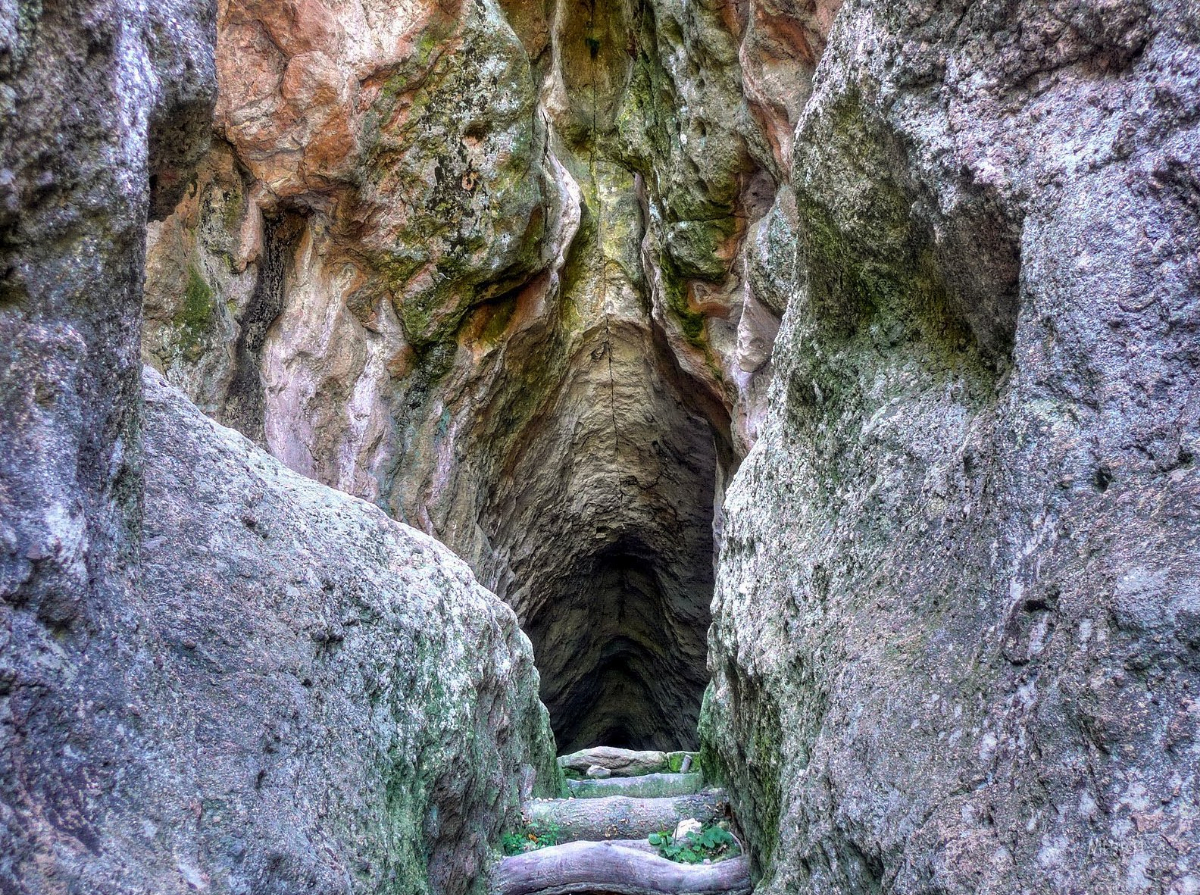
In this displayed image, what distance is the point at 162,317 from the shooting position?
5.32m

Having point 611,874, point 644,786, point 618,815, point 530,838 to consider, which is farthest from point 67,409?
point 644,786

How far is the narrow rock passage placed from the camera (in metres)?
3.28

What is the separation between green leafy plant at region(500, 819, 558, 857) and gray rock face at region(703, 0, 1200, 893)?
46.8 inches

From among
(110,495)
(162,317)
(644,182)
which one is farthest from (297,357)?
(110,495)

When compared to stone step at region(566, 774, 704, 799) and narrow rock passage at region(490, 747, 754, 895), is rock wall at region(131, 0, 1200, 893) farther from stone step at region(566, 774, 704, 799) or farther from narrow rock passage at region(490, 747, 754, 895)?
stone step at region(566, 774, 704, 799)

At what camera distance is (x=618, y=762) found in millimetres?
7266

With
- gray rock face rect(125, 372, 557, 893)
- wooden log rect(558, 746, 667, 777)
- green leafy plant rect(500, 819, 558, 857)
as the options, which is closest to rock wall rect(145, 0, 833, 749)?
wooden log rect(558, 746, 667, 777)

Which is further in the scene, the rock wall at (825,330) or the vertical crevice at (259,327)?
the vertical crevice at (259,327)

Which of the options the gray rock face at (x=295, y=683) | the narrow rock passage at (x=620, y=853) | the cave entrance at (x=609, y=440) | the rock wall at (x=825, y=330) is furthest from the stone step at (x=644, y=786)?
the cave entrance at (x=609, y=440)

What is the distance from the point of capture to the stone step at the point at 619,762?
7082 mm

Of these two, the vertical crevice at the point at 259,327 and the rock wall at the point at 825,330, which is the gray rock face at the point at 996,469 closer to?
the rock wall at the point at 825,330

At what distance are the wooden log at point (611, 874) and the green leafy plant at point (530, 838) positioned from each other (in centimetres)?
22

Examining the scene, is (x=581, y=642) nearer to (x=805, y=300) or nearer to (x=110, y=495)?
(x=805, y=300)

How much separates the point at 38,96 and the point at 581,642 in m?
10.1
